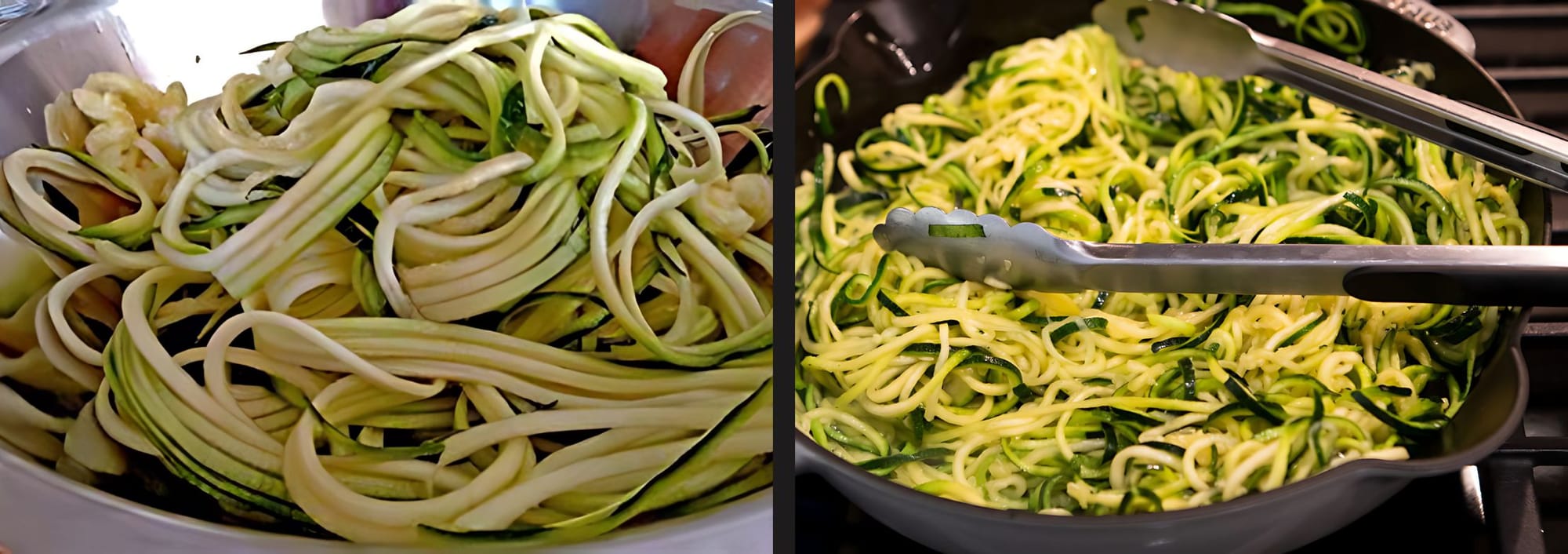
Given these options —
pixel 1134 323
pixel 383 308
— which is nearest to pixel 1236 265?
pixel 1134 323

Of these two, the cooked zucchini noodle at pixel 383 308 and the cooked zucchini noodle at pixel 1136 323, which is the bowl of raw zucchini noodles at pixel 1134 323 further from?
the cooked zucchini noodle at pixel 383 308

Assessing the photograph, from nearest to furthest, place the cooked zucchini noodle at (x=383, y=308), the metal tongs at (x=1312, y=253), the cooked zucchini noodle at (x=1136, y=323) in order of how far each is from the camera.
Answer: the cooked zucchini noodle at (x=383, y=308)
the metal tongs at (x=1312, y=253)
the cooked zucchini noodle at (x=1136, y=323)

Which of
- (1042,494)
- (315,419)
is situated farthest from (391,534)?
(1042,494)

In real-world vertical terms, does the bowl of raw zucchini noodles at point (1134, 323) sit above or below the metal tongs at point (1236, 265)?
below

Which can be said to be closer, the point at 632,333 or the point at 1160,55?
the point at 632,333

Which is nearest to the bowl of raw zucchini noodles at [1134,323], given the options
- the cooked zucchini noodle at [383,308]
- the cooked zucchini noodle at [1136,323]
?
the cooked zucchini noodle at [1136,323]

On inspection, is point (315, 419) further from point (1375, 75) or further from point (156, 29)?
point (1375, 75)

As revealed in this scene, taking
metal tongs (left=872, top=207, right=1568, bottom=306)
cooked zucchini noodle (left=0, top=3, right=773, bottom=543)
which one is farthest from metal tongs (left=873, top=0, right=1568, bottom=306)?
cooked zucchini noodle (left=0, top=3, right=773, bottom=543)

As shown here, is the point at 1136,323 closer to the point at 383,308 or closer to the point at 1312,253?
the point at 1312,253
